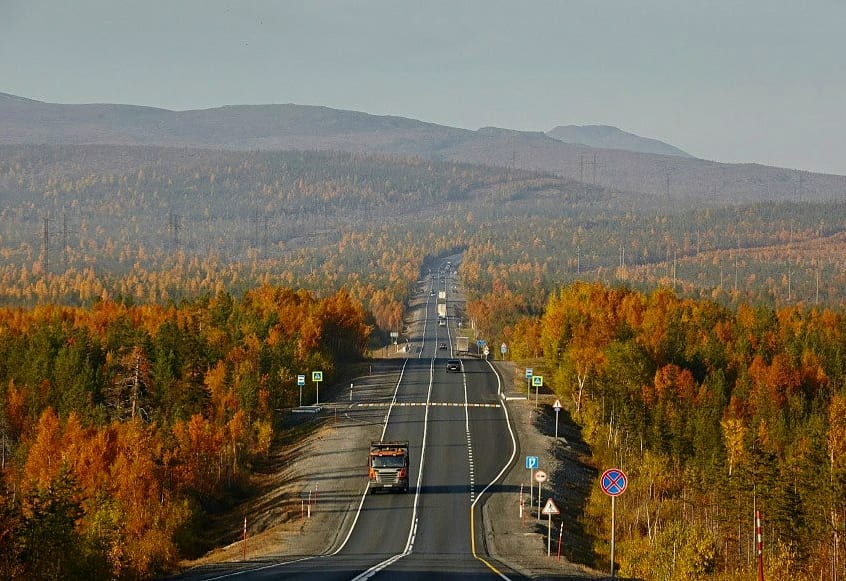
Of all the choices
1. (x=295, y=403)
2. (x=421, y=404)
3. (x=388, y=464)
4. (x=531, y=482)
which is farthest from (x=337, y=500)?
(x=295, y=403)

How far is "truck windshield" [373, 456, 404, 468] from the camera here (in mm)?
82438

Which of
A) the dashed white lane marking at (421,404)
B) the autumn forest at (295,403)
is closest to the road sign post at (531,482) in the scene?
the autumn forest at (295,403)

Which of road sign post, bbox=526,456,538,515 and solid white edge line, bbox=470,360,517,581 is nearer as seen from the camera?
solid white edge line, bbox=470,360,517,581

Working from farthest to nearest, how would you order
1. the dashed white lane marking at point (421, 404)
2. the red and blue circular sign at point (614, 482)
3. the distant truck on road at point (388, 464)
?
the dashed white lane marking at point (421, 404)
the distant truck on road at point (388, 464)
the red and blue circular sign at point (614, 482)

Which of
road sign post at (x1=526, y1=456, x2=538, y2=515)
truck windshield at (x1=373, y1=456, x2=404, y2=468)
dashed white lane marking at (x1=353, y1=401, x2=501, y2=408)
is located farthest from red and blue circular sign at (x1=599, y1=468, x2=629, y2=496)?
dashed white lane marking at (x1=353, y1=401, x2=501, y2=408)

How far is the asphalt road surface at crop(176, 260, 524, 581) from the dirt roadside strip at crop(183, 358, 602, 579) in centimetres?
102

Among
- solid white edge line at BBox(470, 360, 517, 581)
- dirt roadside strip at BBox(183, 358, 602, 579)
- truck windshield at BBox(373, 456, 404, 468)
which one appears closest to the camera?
solid white edge line at BBox(470, 360, 517, 581)

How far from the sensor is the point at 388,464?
82.5 metres

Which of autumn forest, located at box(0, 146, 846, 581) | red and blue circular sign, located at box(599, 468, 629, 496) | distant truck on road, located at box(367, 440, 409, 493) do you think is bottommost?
autumn forest, located at box(0, 146, 846, 581)

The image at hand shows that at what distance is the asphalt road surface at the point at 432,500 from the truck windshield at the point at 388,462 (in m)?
2.18

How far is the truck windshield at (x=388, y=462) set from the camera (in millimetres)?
82438

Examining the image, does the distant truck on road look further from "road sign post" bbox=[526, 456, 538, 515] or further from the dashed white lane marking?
the dashed white lane marking

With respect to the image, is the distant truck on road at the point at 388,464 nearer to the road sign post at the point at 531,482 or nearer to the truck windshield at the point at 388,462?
the truck windshield at the point at 388,462

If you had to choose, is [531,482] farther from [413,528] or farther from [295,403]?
[295,403]
